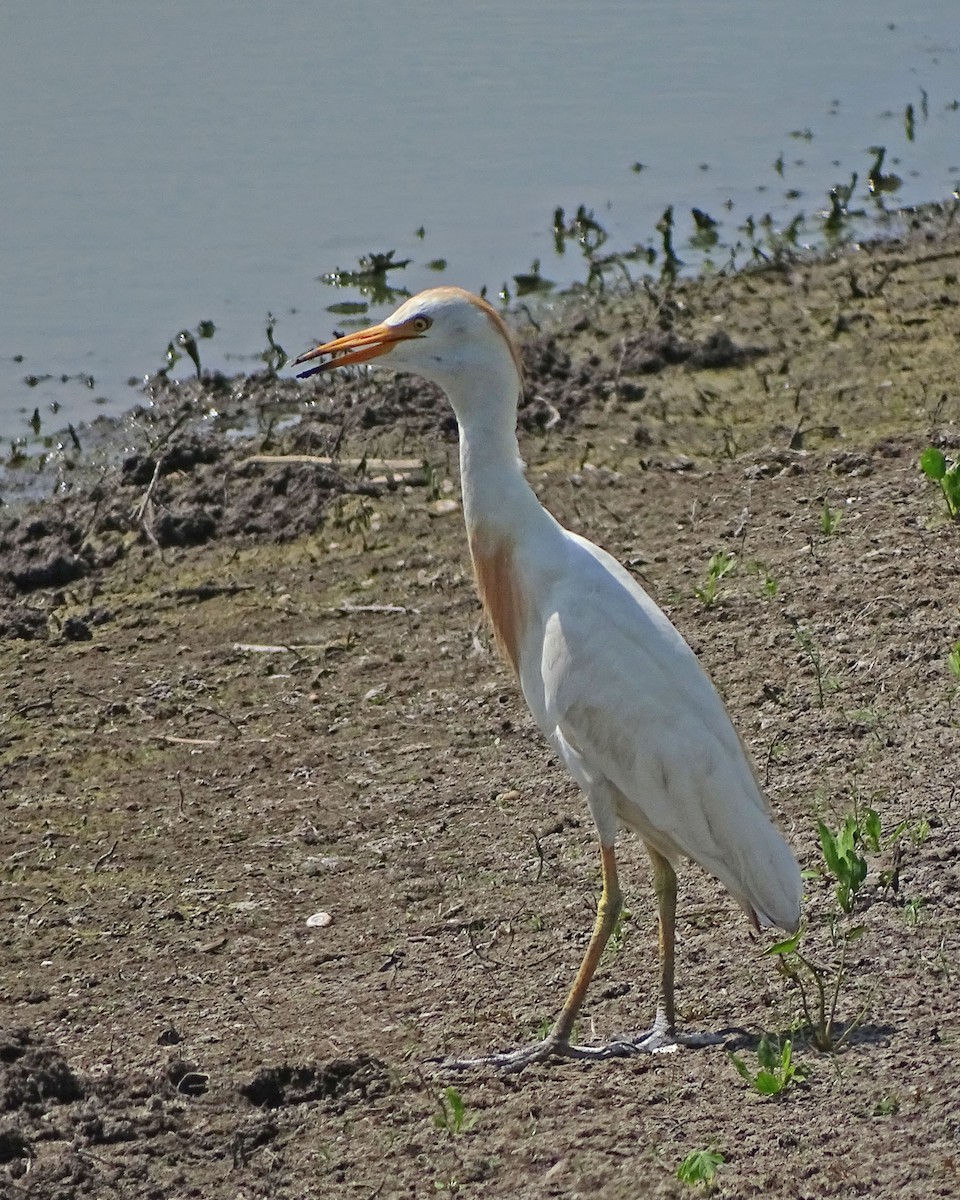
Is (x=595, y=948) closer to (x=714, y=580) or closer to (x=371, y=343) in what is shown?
(x=371, y=343)

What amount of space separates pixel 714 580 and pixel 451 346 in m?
2.03

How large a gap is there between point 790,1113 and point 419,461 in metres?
5.32

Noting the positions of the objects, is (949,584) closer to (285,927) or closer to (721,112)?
(285,927)

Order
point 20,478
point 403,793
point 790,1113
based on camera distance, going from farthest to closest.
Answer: point 20,478 → point 403,793 → point 790,1113

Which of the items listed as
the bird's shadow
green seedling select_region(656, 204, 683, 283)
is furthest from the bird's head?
green seedling select_region(656, 204, 683, 283)

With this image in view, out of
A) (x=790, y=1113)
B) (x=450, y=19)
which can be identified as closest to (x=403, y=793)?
(x=790, y=1113)

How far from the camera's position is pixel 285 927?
5.60 metres

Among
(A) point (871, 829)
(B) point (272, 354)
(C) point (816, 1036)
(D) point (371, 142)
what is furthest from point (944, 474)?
(D) point (371, 142)

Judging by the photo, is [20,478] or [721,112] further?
[721,112]

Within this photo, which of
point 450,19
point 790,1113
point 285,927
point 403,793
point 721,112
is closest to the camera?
point 790,1113

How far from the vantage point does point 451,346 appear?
5.17 metres

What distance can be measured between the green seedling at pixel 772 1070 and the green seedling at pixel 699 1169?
28 centimetres

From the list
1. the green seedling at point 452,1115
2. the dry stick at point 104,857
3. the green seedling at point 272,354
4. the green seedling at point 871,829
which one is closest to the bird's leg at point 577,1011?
the green seedling at point 452,1115

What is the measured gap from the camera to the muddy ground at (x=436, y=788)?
4.22 metres
